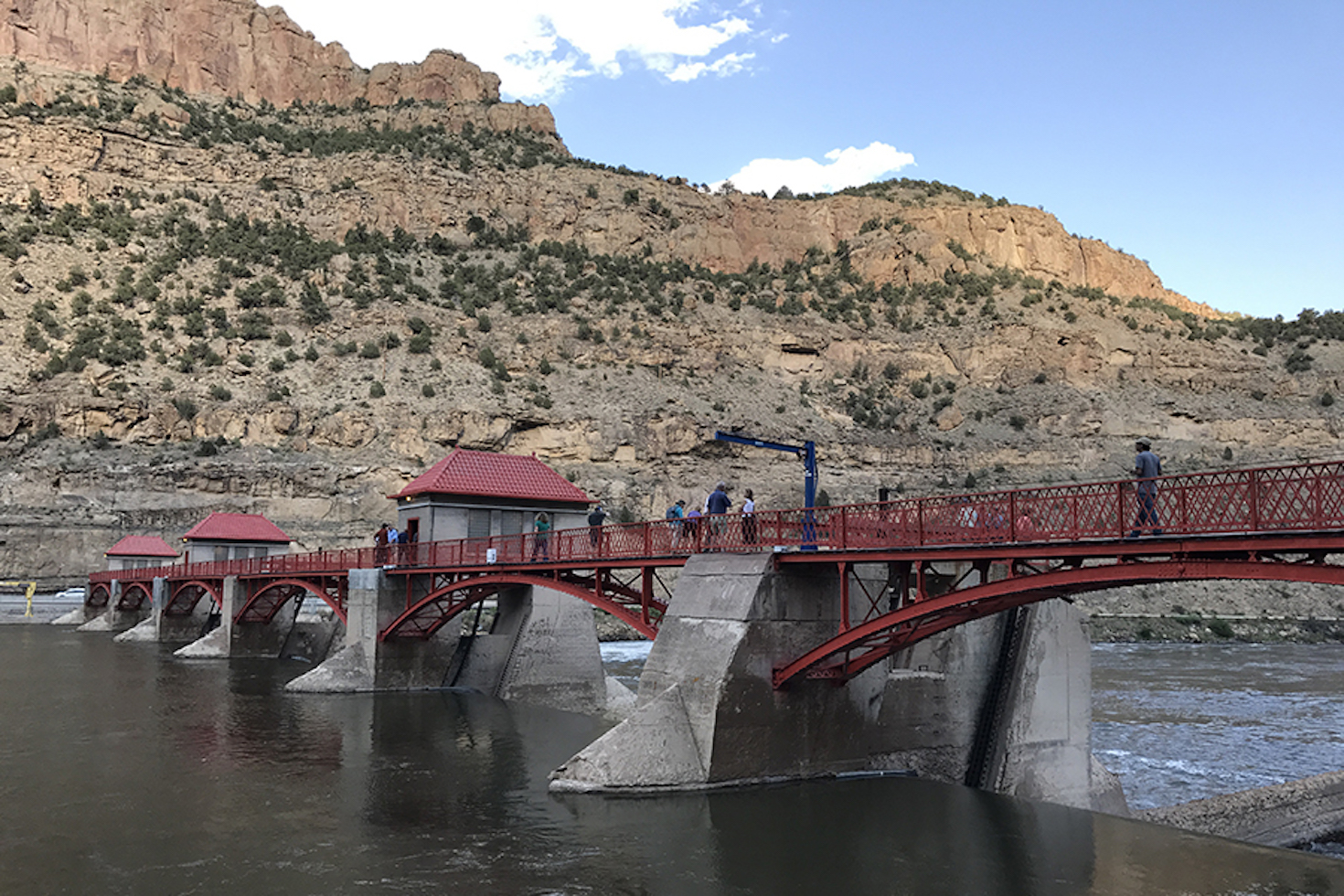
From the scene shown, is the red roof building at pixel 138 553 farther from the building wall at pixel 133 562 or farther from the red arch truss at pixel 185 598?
the red arch truss at pixel 185 598

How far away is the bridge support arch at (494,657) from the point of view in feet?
93.6

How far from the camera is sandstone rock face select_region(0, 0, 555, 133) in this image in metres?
100

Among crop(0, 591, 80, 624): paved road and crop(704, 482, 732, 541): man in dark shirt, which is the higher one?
crop(704, 482, 732, 541): man in dark shirt

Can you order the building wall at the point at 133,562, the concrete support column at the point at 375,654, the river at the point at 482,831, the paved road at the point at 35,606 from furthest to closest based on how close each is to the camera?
the building wall at the point at 133,562 < the paved road at the point at 35,606 < the concrete support column at the point at 375,654 < the river at the point at 482,831

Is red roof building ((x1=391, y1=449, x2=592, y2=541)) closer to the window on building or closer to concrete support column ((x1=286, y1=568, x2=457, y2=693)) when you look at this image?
the window on building

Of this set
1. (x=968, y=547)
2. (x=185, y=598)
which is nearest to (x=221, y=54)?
(x=185, y=598)

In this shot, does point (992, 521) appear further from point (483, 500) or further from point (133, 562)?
point (133, 562)

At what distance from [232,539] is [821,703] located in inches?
1685

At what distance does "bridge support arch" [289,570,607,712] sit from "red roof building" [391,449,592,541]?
6.37 ft

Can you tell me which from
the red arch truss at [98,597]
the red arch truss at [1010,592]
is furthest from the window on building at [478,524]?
the red arch truss at [98,597]

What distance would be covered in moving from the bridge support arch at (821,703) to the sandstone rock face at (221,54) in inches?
3975

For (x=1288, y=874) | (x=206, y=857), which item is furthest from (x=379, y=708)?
(x=1288, y=874)

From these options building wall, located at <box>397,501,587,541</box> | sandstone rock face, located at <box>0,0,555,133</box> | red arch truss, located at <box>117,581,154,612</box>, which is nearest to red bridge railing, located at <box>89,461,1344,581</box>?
building wall, located at <box>397,501,587,541</box>

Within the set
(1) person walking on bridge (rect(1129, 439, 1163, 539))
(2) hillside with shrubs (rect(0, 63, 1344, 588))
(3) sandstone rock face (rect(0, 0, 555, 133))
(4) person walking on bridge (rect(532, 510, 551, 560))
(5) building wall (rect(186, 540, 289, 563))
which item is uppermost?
(3) sandstone rock face (rect(0, 0, 555, 133))
